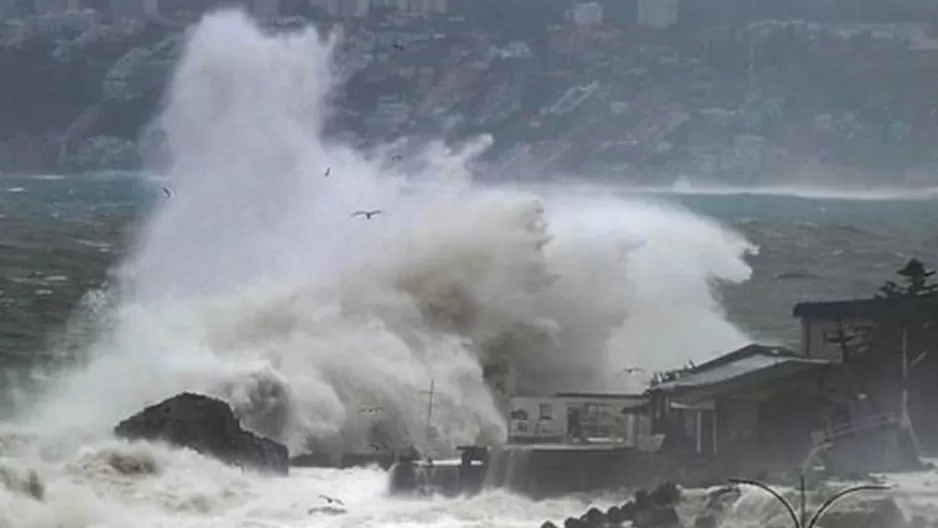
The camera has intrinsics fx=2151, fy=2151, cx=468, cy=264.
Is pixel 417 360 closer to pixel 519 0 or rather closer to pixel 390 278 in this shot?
pixel 390 278

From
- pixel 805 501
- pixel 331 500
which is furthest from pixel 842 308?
pixel 331 500

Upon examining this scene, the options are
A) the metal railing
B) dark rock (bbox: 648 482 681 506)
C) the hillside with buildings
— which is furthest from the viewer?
the hillside with buildings

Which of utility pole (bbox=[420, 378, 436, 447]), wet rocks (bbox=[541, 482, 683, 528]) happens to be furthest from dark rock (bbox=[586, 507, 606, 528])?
utility pole (bbox=[420, 378, 436, 447])

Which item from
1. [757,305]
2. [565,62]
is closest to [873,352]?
[757,305]

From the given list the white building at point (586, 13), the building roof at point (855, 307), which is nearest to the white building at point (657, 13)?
the white building at point (586, 13)

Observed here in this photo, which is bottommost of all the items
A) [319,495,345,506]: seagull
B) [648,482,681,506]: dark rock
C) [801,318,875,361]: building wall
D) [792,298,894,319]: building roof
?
[319,495,345,506]: seagull

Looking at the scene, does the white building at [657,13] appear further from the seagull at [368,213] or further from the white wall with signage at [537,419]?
the white wall with signage at [537,419]

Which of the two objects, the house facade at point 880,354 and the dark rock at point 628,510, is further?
the house facade at point 880,354

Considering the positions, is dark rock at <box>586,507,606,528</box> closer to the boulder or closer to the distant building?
the boulder
